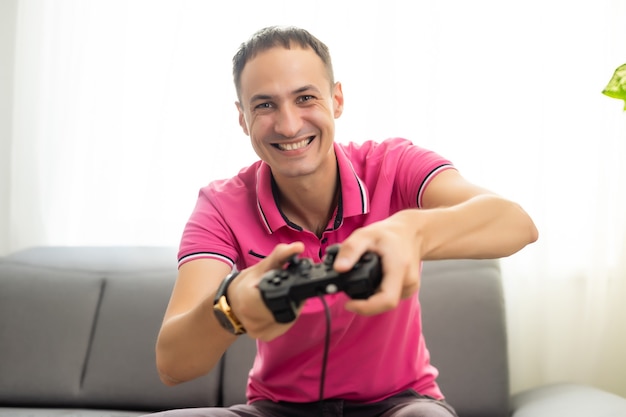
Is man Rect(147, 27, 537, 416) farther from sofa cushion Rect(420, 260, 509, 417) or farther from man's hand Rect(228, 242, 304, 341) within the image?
sofa cushion Rect(420, 260, 509, 417)

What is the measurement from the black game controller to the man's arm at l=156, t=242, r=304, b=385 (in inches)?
1.6

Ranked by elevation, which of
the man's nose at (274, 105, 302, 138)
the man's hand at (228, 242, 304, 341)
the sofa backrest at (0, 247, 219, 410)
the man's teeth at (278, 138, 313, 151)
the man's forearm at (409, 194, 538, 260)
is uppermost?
the man's nose at (274, 105, 302, 138)

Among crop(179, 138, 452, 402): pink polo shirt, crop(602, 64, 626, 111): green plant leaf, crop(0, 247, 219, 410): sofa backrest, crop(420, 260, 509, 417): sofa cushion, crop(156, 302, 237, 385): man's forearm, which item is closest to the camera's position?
crop(156, 302, 237, 385): man's forearm

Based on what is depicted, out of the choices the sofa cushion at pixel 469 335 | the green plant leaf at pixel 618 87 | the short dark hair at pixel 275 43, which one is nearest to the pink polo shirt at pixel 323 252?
the short dark hair at pixel 275 43

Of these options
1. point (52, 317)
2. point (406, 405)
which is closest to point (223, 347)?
point (406, 405)

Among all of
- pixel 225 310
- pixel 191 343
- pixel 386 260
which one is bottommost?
pixel 191 343

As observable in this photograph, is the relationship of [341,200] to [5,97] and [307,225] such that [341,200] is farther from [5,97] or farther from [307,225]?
[5,97]

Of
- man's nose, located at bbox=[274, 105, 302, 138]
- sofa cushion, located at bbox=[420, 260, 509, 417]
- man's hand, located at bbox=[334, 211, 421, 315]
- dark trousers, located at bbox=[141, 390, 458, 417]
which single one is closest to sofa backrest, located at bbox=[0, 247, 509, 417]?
sofa cushion, located at bbox=[420, 260, 509, 417]

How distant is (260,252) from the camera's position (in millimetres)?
1396

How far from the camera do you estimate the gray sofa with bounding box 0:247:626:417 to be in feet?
6.10

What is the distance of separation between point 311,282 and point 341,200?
0.63 m

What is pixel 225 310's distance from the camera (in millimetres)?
991

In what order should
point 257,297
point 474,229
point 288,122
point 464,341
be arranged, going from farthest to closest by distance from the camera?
point 464,341
point 288,122
point 474,229
point 257,297

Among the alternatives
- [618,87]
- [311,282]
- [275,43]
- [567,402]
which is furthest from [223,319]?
[567,402]
